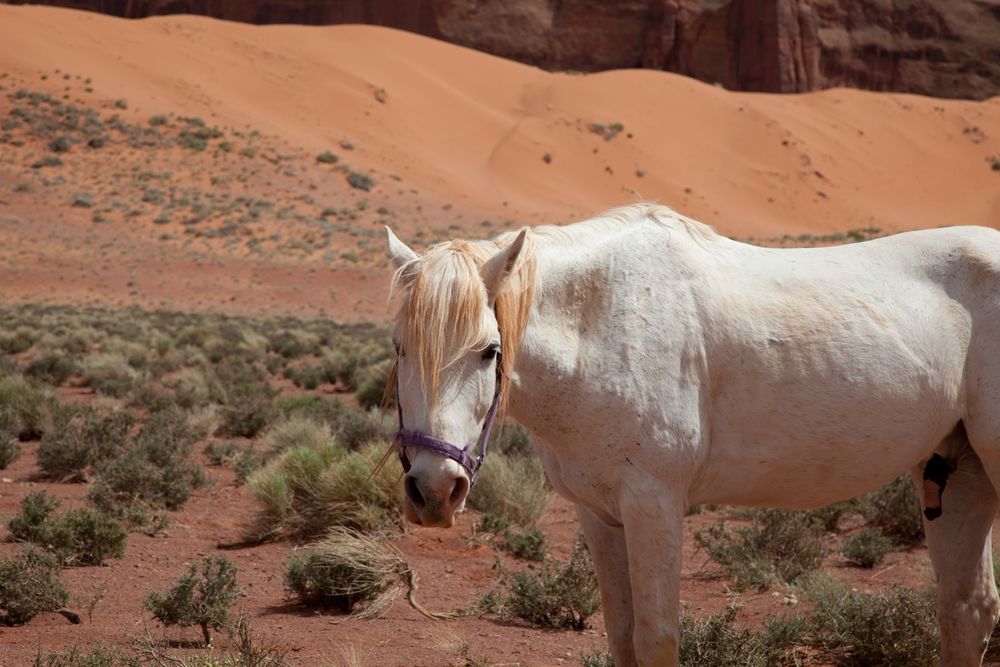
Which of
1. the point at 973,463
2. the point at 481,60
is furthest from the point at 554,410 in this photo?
the point at 481,60

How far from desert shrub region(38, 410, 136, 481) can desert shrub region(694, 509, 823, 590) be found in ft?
18.5

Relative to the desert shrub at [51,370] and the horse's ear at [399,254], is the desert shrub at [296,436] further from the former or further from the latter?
the desert shrub at [51,370]

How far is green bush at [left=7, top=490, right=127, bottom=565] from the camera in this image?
6.65 metres

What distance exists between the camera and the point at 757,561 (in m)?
6.44

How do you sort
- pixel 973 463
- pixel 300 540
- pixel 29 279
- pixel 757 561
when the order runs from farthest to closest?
pixel 29 279
pixel 300 540
pixel 757 561
pixel 973 463

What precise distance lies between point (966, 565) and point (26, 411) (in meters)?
10.3

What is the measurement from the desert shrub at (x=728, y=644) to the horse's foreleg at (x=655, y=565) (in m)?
1.03

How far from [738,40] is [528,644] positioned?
74388 millimetres

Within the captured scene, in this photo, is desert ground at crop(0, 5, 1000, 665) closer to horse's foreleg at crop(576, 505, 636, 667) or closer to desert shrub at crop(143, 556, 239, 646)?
desert shrub at crop(143, 556, 239, 646)

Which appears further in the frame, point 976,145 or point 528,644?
point 976,145

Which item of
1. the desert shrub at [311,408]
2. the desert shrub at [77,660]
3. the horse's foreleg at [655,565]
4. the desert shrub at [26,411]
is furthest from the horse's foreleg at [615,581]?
the desert shrub at [26,411]

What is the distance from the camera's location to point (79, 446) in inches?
370

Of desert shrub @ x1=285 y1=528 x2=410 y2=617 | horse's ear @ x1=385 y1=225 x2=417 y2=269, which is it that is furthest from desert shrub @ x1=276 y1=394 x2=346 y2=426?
horse's ear @ x1=385 y1=225 x2=417 y2=269

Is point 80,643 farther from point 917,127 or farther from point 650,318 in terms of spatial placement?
point 917,127
